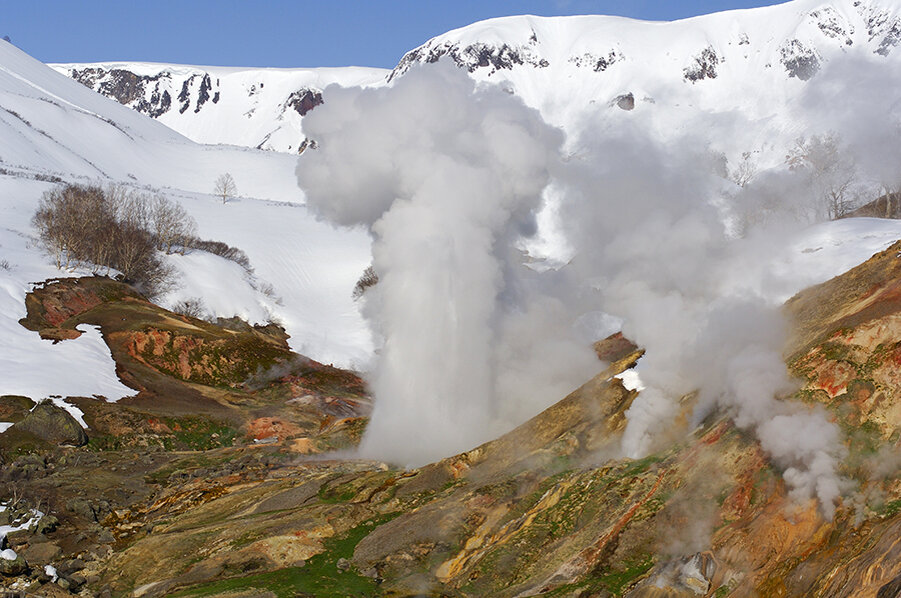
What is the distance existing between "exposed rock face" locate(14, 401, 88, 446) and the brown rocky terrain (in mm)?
2378

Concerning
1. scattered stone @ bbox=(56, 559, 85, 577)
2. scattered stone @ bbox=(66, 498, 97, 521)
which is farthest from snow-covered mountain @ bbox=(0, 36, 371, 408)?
scattered stone @ bbox=(56, 559, 85, 577)

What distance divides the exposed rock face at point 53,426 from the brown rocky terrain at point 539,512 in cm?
238

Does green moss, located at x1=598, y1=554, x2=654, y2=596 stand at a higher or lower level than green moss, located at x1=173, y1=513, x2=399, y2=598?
lower

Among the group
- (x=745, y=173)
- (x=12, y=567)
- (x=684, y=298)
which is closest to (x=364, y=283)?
(x=745, y=173)

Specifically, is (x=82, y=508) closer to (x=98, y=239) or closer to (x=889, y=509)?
(x=889, y=509)

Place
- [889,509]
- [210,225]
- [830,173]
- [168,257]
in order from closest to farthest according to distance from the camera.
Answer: [889,509], [830,173], [168,257], [210,225]

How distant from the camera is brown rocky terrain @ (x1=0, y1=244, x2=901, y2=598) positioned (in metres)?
14.7

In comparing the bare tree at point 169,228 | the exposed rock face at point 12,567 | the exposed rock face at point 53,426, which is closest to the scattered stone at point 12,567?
the exposed rock face at point 12,567

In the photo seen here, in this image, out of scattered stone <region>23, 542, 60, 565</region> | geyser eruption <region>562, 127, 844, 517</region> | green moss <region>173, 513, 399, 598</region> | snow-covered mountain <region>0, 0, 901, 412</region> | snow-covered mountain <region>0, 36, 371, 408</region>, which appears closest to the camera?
geyser eruption <region>562, 127, 844, 517</region>

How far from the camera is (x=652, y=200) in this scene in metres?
38.1

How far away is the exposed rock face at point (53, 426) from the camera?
3878 centimetres

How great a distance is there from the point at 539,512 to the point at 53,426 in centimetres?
2871

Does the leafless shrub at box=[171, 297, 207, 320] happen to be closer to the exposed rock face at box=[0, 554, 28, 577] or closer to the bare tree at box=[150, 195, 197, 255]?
the bare tree at box=[150, 195, 197, 255]

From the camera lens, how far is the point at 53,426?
129 ft
